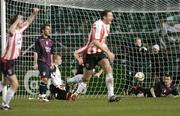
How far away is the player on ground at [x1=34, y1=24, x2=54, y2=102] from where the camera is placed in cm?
1512

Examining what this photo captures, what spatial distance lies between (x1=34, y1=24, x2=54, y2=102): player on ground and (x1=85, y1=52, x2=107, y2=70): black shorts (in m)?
1.72

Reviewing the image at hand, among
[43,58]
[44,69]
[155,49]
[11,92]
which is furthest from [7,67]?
[155,49]

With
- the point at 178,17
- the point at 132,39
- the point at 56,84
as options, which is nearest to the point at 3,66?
the point at 56,84

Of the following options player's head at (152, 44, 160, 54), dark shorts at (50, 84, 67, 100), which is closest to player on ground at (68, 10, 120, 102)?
dark shorts at (50, 84, 67, 100)

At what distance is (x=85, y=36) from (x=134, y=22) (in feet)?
7.05

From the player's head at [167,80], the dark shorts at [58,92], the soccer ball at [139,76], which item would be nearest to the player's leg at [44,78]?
the dark shorts at [58,92]

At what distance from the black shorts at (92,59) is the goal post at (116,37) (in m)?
4.20

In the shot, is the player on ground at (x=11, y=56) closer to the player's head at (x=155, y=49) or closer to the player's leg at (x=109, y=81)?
the player's leg at (x=109, y=81)

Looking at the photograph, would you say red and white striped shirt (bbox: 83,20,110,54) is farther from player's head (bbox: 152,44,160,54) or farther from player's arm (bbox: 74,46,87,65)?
player's head (bbox: 152,44,160,54)

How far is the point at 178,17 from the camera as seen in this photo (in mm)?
23391

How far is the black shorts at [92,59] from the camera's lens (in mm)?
13539

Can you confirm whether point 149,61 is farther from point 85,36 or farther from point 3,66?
point 3,66

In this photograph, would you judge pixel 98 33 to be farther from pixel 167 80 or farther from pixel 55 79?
pixel 167 80

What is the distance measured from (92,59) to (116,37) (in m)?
8.22
